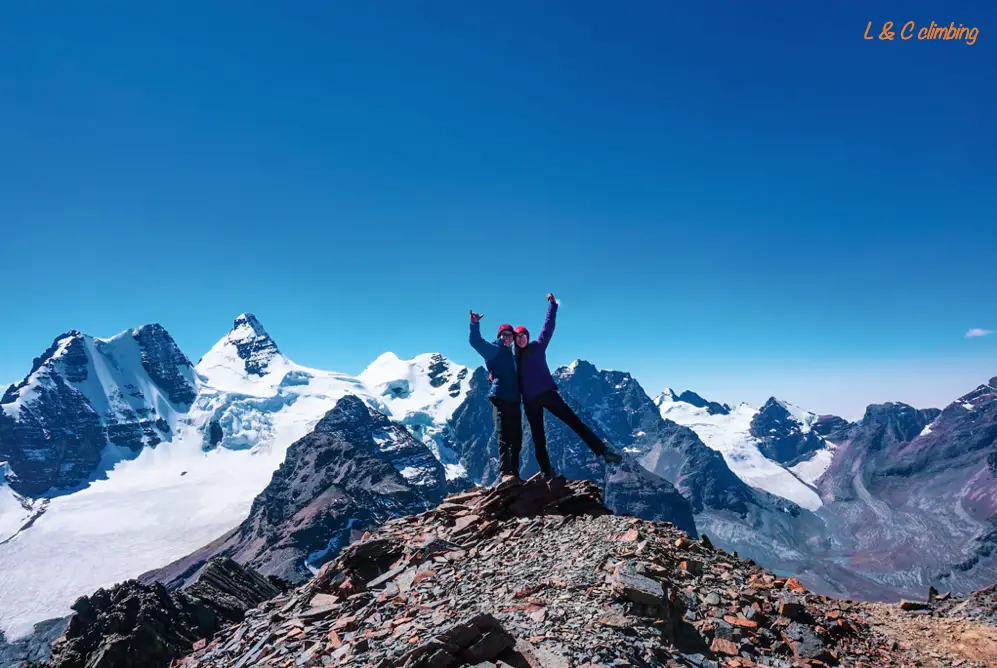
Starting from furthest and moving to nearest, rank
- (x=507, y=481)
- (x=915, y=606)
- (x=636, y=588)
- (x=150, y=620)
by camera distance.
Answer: (x=150, y=620) < (x=915, y=606) < (x=507, y=481) < (x=636, y=588)

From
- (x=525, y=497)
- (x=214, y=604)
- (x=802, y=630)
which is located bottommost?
(x=214, y=604)

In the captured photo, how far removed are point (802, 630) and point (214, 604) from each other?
1335 inches

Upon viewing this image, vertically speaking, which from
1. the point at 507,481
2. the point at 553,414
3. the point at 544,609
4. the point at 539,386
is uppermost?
the point at 539,386

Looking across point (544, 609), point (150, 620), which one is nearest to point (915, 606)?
point (544, 609)

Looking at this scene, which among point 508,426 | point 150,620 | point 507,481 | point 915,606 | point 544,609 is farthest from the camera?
point 150,620

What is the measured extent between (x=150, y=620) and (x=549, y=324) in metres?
26.3

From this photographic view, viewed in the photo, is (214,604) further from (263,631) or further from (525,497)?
(525,497)

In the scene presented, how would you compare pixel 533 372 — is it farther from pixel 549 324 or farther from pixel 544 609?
pixel 544 609

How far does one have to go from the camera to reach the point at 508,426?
60.0 ft

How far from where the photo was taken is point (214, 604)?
3262 cm

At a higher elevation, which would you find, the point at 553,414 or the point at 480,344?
the point at 480,344

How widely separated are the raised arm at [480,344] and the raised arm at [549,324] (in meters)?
1.81

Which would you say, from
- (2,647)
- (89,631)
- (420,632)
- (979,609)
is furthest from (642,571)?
(2,647)

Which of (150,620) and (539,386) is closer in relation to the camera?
(539,386)
